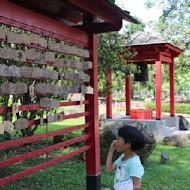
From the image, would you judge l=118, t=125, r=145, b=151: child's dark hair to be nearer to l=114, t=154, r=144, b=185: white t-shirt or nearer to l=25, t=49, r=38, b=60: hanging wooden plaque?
l=114, t=154, r=144, b=185: white t-shirt

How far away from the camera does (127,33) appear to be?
9594 millimetres

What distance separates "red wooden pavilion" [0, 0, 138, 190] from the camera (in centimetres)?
385

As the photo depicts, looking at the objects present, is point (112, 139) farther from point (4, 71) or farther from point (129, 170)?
point (129, 170)

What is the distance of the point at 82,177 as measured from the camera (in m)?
6.55

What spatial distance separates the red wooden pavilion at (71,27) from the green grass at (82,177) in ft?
2.80

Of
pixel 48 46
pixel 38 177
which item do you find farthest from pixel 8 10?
pixel 38 177

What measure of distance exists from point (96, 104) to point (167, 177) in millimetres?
2311

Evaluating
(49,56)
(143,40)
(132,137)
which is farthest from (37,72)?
(143,40)

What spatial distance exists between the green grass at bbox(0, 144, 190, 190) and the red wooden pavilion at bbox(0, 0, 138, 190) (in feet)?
2.80

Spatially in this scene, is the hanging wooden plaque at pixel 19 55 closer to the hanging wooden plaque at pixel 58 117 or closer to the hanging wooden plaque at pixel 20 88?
the hanging wooden plaque at pixel 20 88

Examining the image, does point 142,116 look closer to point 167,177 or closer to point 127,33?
point 127,33

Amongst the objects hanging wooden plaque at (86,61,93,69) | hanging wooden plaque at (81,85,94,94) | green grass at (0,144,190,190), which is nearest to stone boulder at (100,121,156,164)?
green grass at (0,144,190,190)

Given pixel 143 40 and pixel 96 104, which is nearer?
pixel 96 104

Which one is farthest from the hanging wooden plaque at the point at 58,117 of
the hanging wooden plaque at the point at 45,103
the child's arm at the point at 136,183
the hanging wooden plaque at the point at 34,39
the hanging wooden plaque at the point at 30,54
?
the child's arm at the point at 136,183
